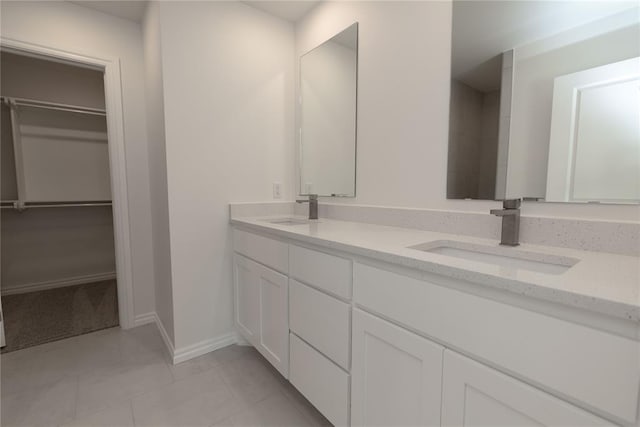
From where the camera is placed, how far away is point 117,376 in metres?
1.68

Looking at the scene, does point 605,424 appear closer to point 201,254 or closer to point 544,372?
point 544,372

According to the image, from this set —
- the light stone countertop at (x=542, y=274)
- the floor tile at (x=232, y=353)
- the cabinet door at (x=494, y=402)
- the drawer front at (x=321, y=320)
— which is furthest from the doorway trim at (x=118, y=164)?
the cabinet door at (x=494, y=402)

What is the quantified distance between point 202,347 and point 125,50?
7.13ft

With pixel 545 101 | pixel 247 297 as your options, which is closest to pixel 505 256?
pixel 545 101

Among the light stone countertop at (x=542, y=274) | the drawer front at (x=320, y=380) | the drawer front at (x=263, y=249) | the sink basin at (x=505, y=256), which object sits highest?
the light stone countertop at (x=542, y=274)

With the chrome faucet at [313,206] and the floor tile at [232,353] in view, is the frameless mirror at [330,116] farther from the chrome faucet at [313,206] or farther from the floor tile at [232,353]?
the floor tile at [232,353]

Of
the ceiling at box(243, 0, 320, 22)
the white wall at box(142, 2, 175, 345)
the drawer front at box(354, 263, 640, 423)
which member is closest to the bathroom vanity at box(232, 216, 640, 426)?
the drawer front at box(354, 263, 640, 423)

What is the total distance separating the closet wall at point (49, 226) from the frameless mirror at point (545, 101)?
348 cm

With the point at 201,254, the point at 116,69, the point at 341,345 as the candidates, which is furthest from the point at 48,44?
the point at 341,345

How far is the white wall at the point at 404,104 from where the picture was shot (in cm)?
133

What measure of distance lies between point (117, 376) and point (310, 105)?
2066mm

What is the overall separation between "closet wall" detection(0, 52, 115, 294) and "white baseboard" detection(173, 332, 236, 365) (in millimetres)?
2196

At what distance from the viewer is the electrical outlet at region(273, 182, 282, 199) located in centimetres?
216

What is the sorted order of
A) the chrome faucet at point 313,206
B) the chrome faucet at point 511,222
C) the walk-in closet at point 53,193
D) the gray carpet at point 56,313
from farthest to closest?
the walk-in closet at point 53,193 → the gray carpet at point 56,313 → the chrome faucet at point 313,206 → the chrome faucet at point 511,222
